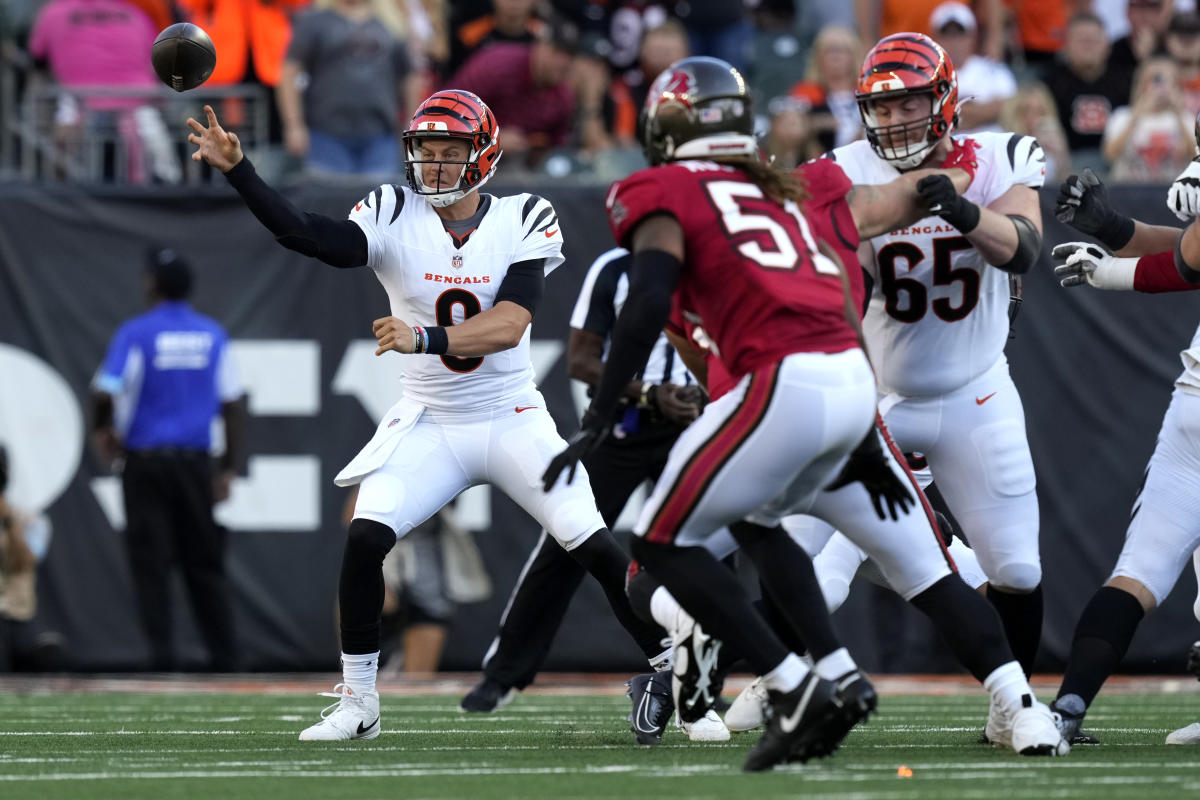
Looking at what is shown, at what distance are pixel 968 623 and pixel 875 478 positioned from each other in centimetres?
46

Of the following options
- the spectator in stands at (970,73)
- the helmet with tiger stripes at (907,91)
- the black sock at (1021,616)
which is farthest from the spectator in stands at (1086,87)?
the black sock at (1021,616)

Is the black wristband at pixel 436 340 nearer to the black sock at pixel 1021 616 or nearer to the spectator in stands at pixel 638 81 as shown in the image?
the black sock at pixel 1021 616

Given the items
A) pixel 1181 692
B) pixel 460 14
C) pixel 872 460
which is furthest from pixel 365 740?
pixel 460 14

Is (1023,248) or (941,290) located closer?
(1023,248)

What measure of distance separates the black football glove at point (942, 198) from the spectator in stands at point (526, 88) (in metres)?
5.77

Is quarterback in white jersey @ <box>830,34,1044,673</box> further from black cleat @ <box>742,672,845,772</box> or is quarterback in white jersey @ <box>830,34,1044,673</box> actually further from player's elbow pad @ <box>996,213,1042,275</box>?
black cleat @ <box>742,672,845,772</box>

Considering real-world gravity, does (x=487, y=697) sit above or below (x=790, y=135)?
below

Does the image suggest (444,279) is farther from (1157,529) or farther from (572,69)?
(572,69)

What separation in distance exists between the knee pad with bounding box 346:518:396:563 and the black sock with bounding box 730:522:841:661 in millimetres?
1293

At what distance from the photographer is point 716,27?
11328 millimetres

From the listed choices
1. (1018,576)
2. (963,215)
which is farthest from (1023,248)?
(1018,576)

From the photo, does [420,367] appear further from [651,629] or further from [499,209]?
[651,629]

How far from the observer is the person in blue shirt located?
30.1 feet

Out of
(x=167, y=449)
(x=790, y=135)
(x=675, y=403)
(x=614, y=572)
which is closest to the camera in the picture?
(x=614, y=572)
